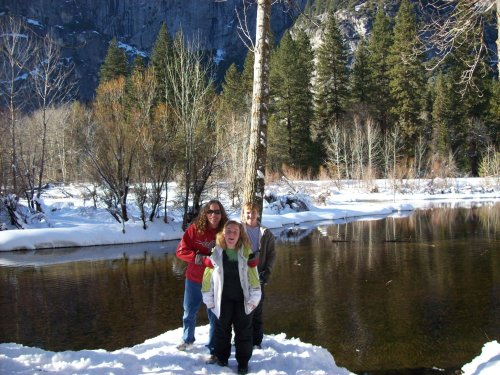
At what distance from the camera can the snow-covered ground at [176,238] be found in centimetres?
436

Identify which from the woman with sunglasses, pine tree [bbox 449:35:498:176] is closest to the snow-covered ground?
the woman with sunglasses

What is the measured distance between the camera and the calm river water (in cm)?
610

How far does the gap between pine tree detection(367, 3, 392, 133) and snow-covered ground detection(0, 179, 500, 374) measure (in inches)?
481

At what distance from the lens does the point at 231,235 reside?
4.16 m

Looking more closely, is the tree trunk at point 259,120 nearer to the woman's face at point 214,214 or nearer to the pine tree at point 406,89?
the woman's face at point 214,214

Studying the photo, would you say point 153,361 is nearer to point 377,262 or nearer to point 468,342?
point 468,342

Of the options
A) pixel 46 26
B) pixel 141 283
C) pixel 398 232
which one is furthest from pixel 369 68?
pixel 46 26

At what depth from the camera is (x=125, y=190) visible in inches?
706

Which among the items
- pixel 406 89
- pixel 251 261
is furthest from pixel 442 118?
pixel 251 261

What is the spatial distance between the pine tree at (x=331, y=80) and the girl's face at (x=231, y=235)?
1772 inches

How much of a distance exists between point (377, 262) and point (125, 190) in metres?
10.4

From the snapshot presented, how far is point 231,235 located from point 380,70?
49.5 meters

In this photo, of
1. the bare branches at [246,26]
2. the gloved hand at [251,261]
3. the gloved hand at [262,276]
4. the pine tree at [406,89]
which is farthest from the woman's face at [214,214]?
the pine tree at [406,89]

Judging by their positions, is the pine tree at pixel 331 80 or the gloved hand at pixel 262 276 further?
the pine tree at pixel 331 80
